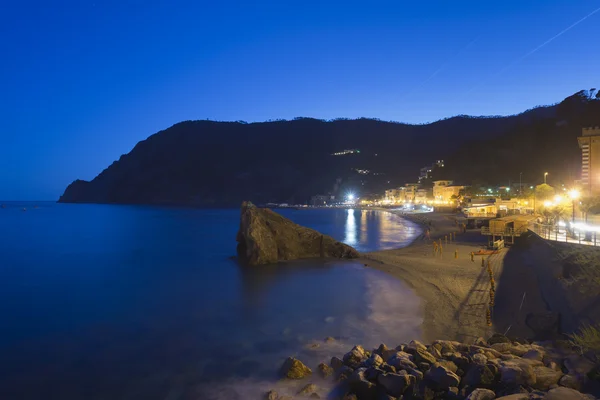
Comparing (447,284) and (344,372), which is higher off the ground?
(447,284)

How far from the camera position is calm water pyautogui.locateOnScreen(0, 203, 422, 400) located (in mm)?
9406

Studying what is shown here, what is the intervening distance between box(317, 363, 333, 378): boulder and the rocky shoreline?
0.08 ft

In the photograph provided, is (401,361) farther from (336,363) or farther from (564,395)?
(564,395)

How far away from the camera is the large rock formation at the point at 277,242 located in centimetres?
2372

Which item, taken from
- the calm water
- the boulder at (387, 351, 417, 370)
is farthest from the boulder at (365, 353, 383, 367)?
the calm water

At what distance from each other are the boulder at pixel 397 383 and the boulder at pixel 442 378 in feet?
1.12

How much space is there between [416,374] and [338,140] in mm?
187303

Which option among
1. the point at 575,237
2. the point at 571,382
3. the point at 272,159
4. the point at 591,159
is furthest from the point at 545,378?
the point at 272,159

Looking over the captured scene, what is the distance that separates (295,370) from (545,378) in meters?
5.09

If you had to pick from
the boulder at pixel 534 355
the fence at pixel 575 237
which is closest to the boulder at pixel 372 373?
the boulder at pixel 534 355

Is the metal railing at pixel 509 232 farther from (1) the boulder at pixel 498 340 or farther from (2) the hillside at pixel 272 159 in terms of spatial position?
(2) the hillside at pixel 272 159

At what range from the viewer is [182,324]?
44.1 ft

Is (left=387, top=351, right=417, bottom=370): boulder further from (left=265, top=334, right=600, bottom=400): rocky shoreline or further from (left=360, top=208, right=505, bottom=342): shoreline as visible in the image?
(left=360, top=208, right=505, bottom=342): shoreline

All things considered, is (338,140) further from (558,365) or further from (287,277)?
(558,365)
